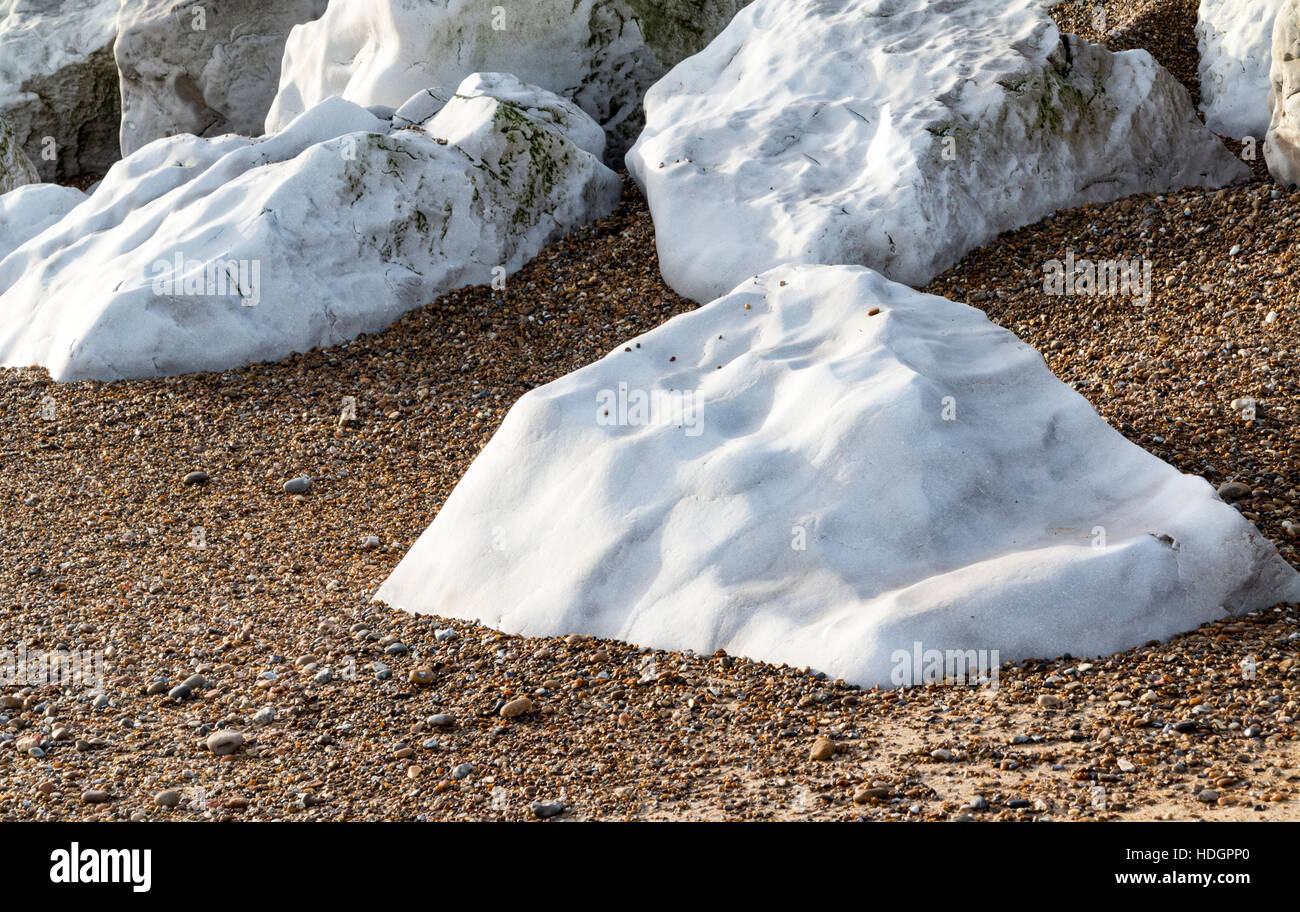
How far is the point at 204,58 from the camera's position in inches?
578

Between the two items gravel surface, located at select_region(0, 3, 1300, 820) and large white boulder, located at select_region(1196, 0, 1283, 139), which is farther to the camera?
large white boulder, located at select_region(1196, 0, 1283, 139)

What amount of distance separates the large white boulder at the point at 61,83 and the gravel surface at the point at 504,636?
9.42 meters

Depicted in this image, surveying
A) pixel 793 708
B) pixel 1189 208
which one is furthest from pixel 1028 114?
pixel 793 708

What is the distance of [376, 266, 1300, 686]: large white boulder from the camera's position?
444cm

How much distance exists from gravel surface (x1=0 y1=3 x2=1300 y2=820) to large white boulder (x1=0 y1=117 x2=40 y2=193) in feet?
19.4

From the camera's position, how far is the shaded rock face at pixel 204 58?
47.8 feet

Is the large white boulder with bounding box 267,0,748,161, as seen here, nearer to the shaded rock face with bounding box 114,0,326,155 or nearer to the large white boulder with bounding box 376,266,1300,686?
the shaded rock face with bounding box 114,0,326,155

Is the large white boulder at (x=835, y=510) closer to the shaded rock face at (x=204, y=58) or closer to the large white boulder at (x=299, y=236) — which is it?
the large white boulder at (x=299, y=236)

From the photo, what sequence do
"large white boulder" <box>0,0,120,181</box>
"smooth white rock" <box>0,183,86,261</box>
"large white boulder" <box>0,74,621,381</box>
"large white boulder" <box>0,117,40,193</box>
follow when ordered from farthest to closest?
1. "large white boulder" <box>0,0,120,181</box>
2. "large white boulder" <box>0,117,40,193</box>
3. "smooth white rock" <box>0,183,86,261</box>
4. "large white boulder" <box>0,74,621,381</box>

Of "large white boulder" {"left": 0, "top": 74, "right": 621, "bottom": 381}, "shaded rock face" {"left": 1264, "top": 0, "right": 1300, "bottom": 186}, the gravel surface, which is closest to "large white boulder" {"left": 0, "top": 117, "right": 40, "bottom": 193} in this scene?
"large white boulder" {"left": 0, "top": 74, "right": 621, "bottom": 381}

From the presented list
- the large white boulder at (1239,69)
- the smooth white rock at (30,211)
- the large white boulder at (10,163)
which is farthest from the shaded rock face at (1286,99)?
A: the large white boulder at (10,163)

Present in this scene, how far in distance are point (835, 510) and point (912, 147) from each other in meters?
4.59
